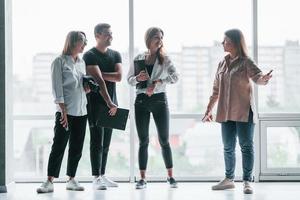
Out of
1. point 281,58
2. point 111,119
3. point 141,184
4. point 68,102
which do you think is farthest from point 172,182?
point 281,58

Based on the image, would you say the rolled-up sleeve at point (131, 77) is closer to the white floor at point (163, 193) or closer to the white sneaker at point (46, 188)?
the white floor at point (163, 193)

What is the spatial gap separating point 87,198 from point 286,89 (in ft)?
7.67

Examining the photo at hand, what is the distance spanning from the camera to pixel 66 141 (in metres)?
4.70

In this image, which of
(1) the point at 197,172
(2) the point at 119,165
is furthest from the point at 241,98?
(2) the point at 119,165

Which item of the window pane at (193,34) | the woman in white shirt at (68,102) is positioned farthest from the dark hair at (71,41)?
the window pane at (193,34)

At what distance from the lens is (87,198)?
444 centimetres

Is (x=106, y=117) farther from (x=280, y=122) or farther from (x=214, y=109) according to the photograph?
(x=280, y=122)

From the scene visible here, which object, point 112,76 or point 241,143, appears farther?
point 112,76

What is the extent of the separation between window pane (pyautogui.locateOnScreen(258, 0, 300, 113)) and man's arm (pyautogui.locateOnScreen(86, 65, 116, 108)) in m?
1.60

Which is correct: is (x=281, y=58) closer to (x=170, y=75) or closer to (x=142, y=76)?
(x=170, y=75)

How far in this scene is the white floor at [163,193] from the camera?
4469mm

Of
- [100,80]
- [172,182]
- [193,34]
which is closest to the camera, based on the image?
[100,80]

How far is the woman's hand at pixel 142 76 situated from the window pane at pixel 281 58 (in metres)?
1.28

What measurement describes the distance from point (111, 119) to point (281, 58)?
1.88 m
